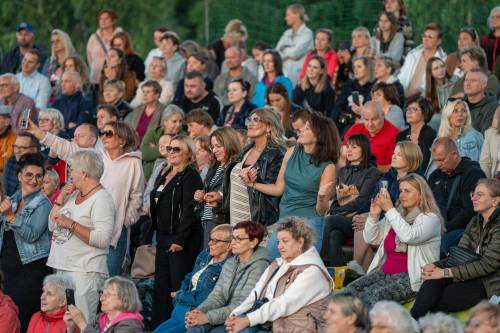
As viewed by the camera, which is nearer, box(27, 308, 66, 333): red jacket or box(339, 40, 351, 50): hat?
box(27, 308, 66, 333): red jacket

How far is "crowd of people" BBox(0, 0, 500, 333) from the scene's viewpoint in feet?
35.6

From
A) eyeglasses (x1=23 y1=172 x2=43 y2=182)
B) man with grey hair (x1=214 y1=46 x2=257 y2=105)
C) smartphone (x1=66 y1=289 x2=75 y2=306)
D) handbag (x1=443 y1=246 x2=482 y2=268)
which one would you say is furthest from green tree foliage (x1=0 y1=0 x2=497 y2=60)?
smartphone (x1=66 y1=289 x2=75 y2=306)

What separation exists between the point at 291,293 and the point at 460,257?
135 cm

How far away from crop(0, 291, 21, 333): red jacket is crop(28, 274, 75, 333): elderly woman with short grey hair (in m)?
0.13

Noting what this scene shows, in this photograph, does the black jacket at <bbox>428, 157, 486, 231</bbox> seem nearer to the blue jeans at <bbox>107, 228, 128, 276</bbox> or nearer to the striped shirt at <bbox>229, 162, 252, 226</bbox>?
the striped shirt at <bbox>229, 162, 252, 226</bbox>

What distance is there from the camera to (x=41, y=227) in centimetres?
1249

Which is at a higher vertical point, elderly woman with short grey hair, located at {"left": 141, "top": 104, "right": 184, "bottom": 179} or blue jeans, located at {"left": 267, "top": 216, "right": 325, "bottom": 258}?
elderly woman with short grey hair, located at {"left": 141, "top": 104, "right": 184, "bottom": 179}

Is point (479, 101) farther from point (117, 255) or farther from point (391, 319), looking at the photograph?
point (391, 319)

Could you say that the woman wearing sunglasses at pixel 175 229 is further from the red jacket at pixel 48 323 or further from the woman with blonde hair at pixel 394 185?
the woman with blonde hair at pixel 394 185

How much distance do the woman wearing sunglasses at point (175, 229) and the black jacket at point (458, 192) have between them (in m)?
2.14

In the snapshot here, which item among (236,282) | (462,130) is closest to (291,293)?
(236,282)

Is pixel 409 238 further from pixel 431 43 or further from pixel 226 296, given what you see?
pixel 431 43

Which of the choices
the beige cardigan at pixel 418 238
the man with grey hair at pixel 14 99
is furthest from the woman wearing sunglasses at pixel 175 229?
the man with grey hair at pixel 14 99

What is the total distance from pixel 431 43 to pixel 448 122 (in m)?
3.29
